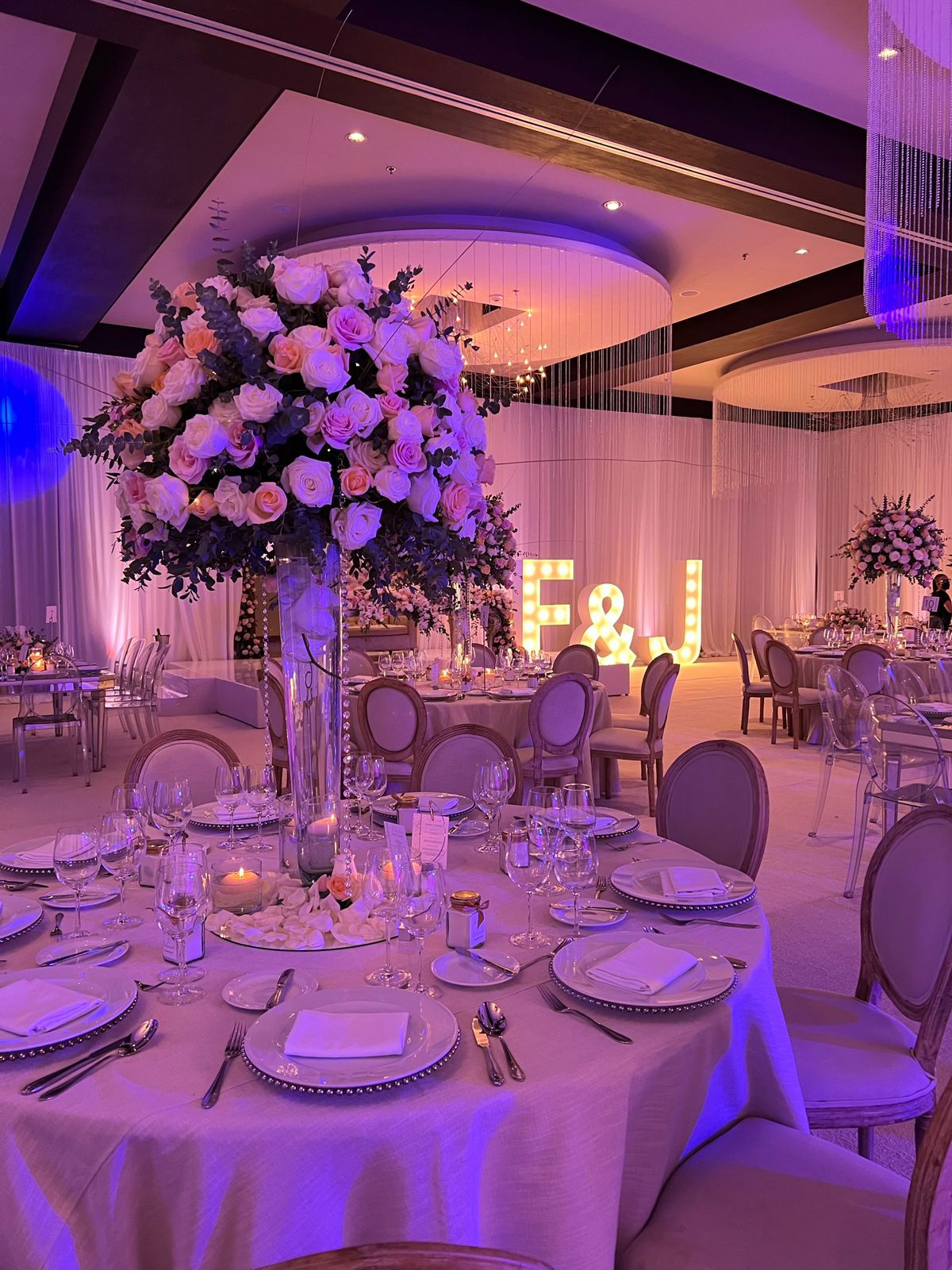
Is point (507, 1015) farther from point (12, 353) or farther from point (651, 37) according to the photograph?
point (12, 353)

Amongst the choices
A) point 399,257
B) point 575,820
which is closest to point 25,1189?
point 575,820

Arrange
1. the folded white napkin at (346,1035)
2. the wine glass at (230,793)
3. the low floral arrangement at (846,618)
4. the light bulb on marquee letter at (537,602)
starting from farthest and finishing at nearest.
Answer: the light bulb on marquee letter at (537,602)
the low floral arrangement at (846,618)
the wine glass at (230,793)
the folded white napkin at (346,1035)

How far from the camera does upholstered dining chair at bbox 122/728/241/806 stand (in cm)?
321

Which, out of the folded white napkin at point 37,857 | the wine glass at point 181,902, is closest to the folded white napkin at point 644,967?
the wine glass at point 181,902

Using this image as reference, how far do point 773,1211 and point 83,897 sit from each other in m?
1.52

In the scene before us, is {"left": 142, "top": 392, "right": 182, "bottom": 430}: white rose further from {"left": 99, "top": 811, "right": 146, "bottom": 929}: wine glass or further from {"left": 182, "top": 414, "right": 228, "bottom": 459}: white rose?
{"left": 99, "top": 811, "right": 146, "bottom": 929}: wine glass

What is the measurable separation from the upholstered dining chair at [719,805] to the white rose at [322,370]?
161 centimetres

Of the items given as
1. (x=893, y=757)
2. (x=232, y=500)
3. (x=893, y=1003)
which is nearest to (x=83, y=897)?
(x=232, y=500)

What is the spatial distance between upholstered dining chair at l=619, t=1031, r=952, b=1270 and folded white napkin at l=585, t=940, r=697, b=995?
314mm

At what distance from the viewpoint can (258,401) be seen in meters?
1.80

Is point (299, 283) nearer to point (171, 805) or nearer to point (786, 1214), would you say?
point (171, 805)

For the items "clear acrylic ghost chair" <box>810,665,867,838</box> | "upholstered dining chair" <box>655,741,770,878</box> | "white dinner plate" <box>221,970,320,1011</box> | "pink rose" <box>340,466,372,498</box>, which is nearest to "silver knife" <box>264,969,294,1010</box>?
"white dinner plate" <box>221,970,320,1011</box>

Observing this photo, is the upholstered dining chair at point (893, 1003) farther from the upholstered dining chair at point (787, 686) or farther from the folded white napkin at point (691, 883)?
the upholstered dining chair at point (787, 686)

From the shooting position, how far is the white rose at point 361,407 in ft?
6.17
